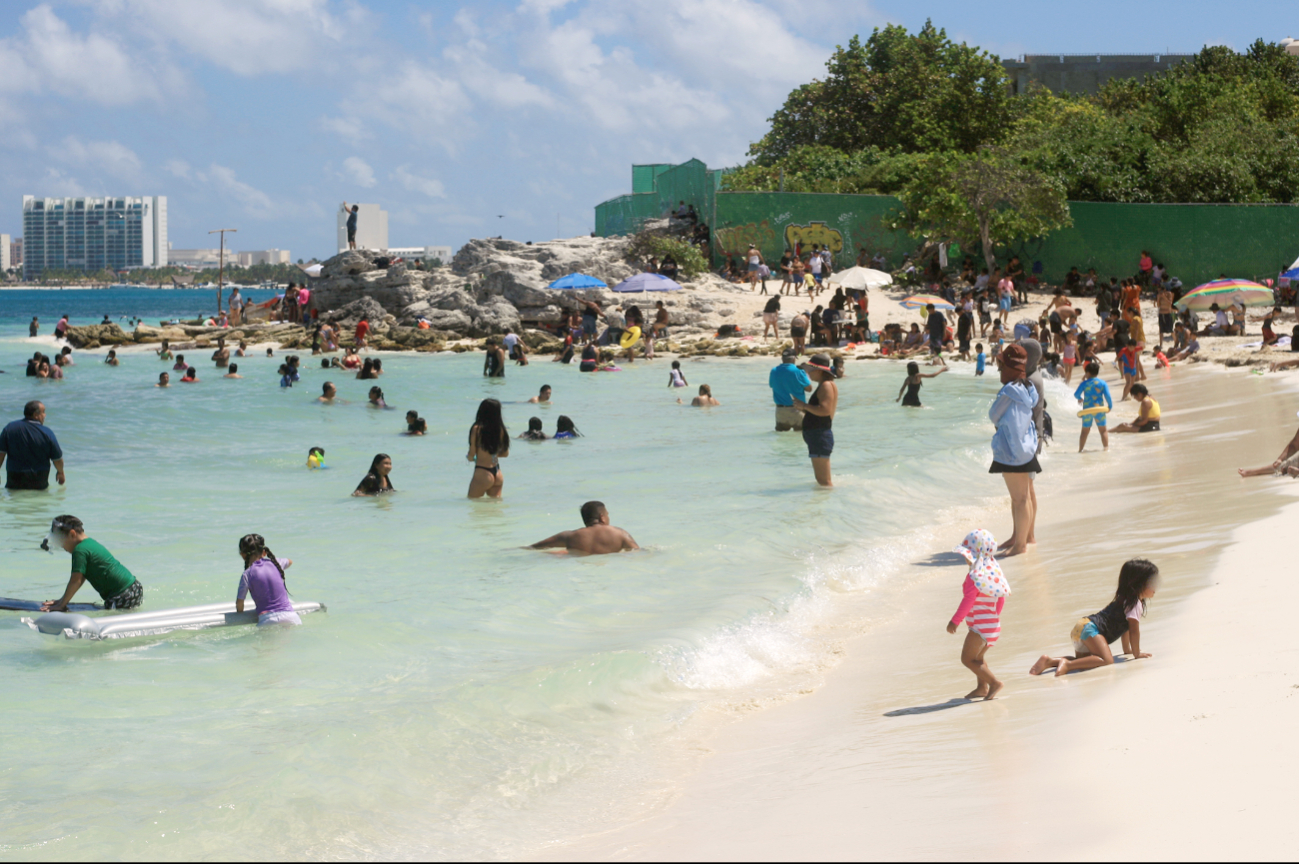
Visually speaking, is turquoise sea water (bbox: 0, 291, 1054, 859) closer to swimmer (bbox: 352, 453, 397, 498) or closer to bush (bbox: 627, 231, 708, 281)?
swimmer (bbox: 352, 453, 397, 498)

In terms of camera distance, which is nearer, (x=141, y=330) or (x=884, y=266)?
(x=884, y=266)

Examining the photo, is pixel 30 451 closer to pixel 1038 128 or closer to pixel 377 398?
pixel 377 398

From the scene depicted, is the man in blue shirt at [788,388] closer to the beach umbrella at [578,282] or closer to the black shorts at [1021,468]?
the black shorts at [1021,468]

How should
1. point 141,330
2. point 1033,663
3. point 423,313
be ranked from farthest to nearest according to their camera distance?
point 141,330, point 423,313, point 1033,663

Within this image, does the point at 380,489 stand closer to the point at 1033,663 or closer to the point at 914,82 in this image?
the point at 1033,663

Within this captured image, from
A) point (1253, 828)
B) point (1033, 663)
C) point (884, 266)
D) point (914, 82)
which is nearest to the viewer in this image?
point (1253, 828)

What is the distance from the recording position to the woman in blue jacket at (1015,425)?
8.73 m

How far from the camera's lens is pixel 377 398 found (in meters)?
22.3

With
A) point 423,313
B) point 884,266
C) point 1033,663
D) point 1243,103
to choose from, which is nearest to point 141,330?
point 423,313

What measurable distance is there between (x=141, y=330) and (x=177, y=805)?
4231 centimetres

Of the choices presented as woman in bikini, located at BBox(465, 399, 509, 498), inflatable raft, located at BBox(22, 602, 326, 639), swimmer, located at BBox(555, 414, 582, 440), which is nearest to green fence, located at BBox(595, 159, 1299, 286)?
swimmer, located at BBox(555, 414, 582, 440)

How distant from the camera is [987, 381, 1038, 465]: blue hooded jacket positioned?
8.70m

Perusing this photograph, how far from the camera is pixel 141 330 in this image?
43438 millimetres

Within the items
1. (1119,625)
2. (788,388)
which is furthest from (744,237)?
(1119,625)
